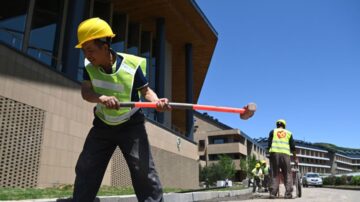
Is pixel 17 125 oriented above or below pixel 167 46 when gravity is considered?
below

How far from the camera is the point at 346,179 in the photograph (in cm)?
4709

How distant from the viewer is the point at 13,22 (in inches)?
582

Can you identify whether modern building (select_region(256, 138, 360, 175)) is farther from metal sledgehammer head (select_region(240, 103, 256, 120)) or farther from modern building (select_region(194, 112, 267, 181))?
metal sledgehammer head (select_region(240, 103, 256, 120))

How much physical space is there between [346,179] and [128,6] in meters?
36.2

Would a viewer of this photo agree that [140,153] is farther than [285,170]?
No

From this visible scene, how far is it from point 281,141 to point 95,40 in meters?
8.29

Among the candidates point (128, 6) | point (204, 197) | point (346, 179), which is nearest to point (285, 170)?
point (204, 197)

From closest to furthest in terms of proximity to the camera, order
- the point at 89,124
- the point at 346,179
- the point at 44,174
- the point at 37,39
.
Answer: the point at 44,174 < the point at 89,124 < the point at 37,39 < the point at 346,179

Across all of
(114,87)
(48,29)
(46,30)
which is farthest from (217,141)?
(114,87)

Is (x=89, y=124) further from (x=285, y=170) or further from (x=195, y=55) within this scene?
(x=195, y=55)

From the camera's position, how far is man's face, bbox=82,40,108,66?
11.4 ft

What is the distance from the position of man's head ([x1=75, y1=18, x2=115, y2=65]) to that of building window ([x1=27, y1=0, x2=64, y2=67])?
41.2 ft

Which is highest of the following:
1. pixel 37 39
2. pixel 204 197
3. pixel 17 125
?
pixel 37 39

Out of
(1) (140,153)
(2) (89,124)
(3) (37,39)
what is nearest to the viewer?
(1) (140,153)
